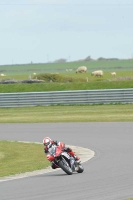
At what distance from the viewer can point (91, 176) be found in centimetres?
1379

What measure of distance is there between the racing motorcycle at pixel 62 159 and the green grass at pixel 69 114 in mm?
15487

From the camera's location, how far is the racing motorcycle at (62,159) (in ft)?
46.6

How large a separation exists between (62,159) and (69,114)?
20.7 m

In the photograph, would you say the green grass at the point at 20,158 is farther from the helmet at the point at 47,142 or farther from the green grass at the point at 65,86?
the green grass at the point at 65,86

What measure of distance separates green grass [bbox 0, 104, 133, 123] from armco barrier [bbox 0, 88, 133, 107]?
1.79 ft

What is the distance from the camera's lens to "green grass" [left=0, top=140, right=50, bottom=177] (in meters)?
16.0

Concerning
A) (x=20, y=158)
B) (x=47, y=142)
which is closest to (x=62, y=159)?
(x=47, y=142)

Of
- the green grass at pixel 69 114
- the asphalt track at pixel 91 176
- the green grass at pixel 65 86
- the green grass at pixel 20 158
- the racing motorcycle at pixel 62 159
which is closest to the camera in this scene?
the asphalt track at pixel 91 176

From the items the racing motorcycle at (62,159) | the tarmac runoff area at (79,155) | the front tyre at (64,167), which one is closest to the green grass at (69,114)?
the tarmac runoff area at (79,155)

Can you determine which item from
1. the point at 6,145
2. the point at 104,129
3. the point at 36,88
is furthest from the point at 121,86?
the point at 6,145

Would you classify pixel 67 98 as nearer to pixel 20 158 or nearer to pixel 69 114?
pixel 69 114

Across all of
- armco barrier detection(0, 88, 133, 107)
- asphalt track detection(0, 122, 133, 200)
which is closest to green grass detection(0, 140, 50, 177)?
asphalt track detection(0, 122, 133, 200)

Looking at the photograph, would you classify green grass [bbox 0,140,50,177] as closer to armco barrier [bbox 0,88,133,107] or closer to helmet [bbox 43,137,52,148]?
helmet [bbox 43,137,52,148]

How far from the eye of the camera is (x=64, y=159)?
14266mm
